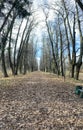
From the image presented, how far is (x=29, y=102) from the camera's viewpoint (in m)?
9.23

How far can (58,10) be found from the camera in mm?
28172

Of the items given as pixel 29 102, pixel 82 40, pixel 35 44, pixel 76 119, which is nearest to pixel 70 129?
pixel 76 119

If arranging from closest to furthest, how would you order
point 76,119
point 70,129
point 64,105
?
point 70,129
point 76,119
point 64,105

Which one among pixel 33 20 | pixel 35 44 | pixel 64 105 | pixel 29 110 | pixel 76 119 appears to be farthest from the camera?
pixel 35 44

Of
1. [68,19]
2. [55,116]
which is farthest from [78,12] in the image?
[55,116]

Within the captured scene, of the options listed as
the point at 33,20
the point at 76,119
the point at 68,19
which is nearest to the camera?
the point at 76,119

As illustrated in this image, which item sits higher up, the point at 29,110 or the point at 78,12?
the point at 78,12

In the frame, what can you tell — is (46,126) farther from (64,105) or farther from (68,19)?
(68,19)

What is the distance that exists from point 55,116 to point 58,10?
22.5 metres

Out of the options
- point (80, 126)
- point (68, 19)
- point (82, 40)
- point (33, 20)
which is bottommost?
point (80, 126)

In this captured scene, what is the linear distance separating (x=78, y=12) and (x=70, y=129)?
776 inches

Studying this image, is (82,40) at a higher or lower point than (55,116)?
higher

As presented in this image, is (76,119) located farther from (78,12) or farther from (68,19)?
(68,19)

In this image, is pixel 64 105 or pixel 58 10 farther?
pixel 58 10
